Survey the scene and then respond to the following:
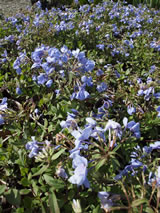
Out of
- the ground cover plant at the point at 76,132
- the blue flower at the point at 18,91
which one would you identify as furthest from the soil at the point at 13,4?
the blue flower at the point at 18,91

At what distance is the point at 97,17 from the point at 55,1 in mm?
3898

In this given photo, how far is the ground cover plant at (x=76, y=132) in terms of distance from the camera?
4.03 feet

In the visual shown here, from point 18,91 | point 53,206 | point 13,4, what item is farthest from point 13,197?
point 13,4

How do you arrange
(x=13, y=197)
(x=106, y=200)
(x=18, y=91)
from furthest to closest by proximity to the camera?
(x=18, y=91), (x=13, y=197), (x=106, y=200)

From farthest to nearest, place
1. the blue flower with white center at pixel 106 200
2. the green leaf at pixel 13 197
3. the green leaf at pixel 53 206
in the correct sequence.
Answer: the green leaf at pixel 13 197
the green leaf at pixel 53 206
the blue flower with white center at pixel 106 200

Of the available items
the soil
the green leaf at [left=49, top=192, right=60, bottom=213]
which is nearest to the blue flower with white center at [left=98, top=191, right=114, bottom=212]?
the green leaf at [left=49, top=192, right=60, bottom=213]

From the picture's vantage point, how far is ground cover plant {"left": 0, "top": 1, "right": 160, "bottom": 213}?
4.03 feet

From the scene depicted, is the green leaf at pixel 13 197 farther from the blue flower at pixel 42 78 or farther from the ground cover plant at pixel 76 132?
the blue flower at pixel 42 78

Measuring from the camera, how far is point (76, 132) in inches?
48.7

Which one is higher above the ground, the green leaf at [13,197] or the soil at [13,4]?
the soil at [13,4]

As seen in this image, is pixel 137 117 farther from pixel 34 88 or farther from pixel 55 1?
pixel 55 1

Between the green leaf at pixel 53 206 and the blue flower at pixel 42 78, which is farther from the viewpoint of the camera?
the blue flower at pixel 42 78

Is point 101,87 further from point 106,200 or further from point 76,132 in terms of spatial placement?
point 106,200

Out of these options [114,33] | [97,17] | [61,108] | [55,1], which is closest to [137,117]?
[61,108]
